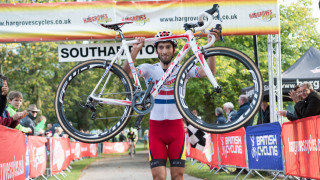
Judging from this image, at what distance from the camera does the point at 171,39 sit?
5.44 metres

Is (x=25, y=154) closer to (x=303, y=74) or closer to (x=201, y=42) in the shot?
(x=303, y=74)

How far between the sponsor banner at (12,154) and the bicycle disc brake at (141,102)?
3.25 metres

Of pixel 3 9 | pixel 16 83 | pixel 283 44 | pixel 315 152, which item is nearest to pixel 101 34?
pixel 3 9

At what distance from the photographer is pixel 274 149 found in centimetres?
1000

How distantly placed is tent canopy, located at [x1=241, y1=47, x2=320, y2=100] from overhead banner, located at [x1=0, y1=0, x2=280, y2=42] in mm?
3101

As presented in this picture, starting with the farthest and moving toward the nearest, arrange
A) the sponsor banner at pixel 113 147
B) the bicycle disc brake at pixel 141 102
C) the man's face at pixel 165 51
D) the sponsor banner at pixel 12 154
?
the sponsor banner at pixel 113 147 < the sponsor banner at pixel 12 154 < the man's face at pixel 165 51 < the bicycle disc brake at pixel 141 102

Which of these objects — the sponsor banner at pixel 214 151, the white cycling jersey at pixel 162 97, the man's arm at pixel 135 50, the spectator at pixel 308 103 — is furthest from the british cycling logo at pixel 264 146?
the man's arm at pixel 135 50

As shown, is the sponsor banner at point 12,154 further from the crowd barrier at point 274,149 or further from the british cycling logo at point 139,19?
the crowd barrier at point 274,149

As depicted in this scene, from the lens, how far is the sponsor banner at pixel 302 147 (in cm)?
777

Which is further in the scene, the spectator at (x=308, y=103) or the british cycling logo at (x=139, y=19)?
the british cycling logo at (x=139, y=19)

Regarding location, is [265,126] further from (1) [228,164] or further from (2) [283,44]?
(2) [283,44]

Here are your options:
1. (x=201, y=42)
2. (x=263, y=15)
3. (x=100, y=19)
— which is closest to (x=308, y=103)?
(x=263, y=15)

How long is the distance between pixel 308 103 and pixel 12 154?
5.49 meters

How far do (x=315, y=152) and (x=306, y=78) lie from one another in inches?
241
